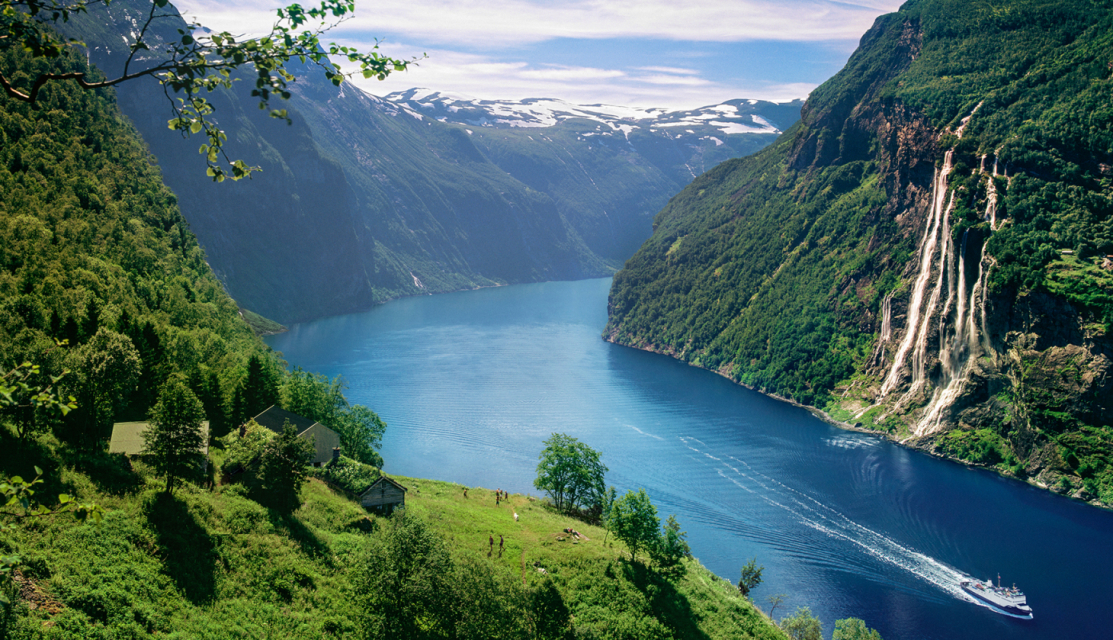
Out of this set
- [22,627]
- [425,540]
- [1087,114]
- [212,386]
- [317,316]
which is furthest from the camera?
[317,316]

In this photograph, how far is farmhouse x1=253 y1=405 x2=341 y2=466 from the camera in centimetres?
4306

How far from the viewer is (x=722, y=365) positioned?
125 m

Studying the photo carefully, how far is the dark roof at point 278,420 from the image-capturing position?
43.4m

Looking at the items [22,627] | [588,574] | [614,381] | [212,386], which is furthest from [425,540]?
[614,381]

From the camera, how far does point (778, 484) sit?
231ft

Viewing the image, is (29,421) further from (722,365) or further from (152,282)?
(722,365)

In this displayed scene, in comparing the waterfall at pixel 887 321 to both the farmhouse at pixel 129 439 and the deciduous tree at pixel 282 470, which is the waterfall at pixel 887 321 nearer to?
the deciduous tree at pixel 282 470

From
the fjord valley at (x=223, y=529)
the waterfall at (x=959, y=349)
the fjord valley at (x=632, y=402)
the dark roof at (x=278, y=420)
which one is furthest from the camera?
the waterfall at (x=959, y=349)

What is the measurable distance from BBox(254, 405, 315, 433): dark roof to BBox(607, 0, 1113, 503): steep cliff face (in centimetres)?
7342

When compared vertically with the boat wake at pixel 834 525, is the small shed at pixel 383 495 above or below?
above

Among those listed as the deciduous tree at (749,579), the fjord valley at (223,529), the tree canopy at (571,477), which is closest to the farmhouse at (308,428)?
the fjord valley at (223,529)

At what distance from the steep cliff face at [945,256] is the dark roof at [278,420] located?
241 ft

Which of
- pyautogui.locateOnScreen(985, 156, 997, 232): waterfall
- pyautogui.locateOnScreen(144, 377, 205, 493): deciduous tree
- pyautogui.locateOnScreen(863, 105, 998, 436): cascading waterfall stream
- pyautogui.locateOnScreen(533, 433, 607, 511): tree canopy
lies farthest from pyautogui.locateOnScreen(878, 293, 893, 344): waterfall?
pyautogui.locateOnScreen(144, 377, 205, 493): deciduous tree

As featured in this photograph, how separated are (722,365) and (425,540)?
3990 inches
